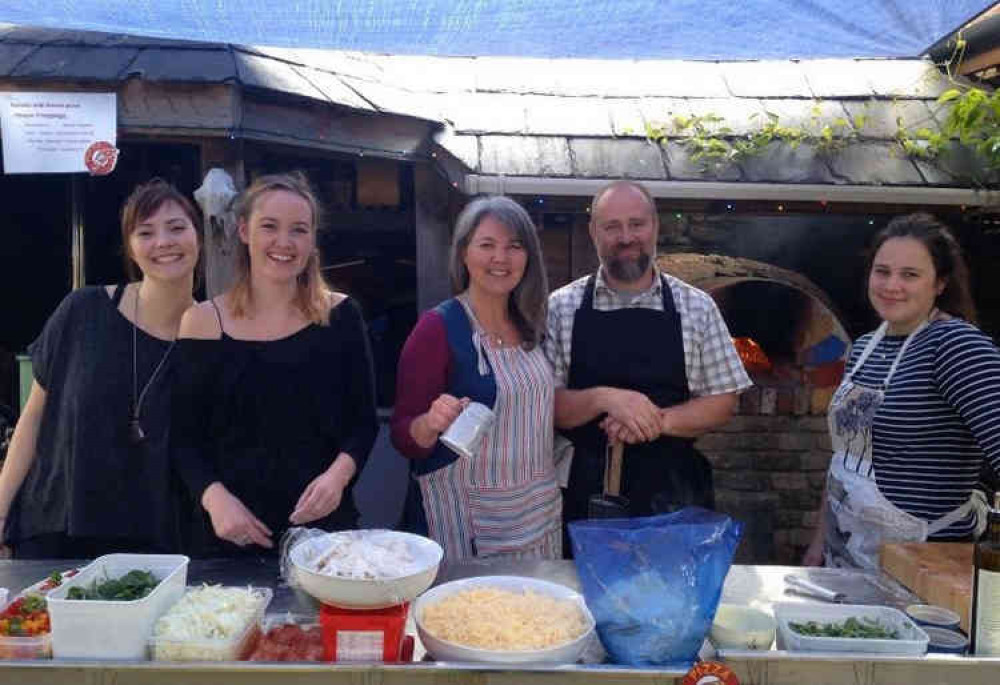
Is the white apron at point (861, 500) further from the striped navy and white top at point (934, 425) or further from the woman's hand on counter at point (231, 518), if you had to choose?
the woman's hand on counter at point (231, 518)

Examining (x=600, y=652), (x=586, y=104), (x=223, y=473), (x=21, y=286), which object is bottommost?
(x=600, y=652)

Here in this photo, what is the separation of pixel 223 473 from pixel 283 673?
2.89 feet

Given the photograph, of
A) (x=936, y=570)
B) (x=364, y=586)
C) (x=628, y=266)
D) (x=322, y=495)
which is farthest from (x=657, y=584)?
(x=628, y=266)

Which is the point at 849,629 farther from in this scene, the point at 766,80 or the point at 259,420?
the point at 766,80

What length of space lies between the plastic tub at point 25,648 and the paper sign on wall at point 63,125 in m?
2.92

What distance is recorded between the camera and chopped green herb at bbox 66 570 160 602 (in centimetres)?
165

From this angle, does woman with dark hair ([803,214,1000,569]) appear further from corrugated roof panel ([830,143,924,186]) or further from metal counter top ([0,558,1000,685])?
corrugated roof panel ([830,143,924,186])

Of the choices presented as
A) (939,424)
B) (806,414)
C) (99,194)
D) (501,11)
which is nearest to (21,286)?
(99,194)

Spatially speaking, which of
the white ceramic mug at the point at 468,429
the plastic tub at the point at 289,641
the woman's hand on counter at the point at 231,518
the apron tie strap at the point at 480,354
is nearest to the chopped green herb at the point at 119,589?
the plastic tub at the point at 289,641

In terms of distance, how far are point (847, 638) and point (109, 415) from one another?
2.14 m

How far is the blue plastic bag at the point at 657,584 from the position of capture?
5.20 ft

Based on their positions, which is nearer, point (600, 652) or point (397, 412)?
point (600, 652)

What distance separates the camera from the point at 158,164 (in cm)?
564

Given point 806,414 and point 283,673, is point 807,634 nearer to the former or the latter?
point 283,673
